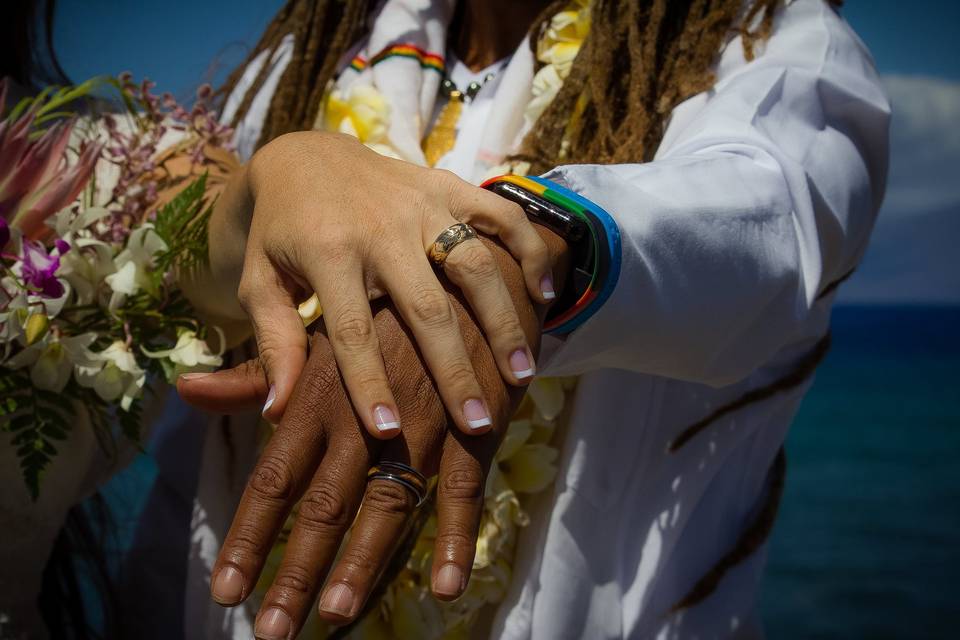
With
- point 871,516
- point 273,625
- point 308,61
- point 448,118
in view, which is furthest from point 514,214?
point 871,516

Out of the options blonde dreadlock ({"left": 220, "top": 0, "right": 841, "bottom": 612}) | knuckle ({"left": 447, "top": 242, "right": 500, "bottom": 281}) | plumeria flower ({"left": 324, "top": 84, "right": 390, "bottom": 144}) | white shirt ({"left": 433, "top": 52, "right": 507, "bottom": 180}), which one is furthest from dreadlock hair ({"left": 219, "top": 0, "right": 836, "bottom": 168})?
knuckle ({"left": 447, "top": 242, "right": 500, "bottom": 281})

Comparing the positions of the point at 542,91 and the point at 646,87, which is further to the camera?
the point at 542,91

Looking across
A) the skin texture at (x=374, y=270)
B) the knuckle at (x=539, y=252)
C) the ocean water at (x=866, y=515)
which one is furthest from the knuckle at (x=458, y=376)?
the ocean water at (x=866, y=515)

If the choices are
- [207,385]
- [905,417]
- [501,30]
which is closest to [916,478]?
[905,417]

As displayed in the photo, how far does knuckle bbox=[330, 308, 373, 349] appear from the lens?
0.64m

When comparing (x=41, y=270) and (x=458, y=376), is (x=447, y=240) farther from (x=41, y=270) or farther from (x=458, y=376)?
(x=41, y=270)

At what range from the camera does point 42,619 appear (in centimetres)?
126

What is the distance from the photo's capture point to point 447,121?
1.33 m

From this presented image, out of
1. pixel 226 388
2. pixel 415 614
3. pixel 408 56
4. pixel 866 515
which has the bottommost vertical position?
pixel 866 515

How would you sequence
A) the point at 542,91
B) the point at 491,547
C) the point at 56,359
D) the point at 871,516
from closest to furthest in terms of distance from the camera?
the point at 56,359 → the point at 491,547 → the point at 542,91 → the point at 871,516

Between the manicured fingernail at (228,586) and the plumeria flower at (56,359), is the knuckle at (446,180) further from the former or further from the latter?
the plumeria flower at (56,359)

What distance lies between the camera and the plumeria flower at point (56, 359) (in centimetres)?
91

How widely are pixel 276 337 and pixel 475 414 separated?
18cm

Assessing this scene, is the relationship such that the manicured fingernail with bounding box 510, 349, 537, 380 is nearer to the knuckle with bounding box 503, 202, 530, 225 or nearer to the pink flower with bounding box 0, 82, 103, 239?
the knuckle with bounding box 503, 202, 530, 225
